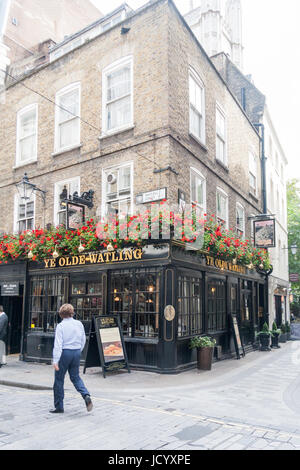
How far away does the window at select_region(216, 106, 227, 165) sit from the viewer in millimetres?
15156

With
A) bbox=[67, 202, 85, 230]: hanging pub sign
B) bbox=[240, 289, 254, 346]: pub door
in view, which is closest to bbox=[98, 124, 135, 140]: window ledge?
bbox=[67, 202, 85, 230]: hanging pub sign

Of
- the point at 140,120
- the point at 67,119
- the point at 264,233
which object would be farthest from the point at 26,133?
the point at 264,233

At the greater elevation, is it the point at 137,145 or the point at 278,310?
the point at 137,145

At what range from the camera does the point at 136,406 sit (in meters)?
6.92

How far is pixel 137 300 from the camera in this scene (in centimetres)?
1082

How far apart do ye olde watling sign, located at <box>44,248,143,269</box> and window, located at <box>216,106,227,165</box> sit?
599cm

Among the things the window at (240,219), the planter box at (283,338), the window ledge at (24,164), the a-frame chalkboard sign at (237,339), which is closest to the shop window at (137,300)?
the a-frame chalkboard sign at (237,339)

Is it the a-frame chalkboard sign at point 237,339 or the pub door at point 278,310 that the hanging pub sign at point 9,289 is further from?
the pub door at point 278,310

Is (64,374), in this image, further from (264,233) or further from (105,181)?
(264,233)

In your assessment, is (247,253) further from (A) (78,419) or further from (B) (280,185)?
(B) (280,185)

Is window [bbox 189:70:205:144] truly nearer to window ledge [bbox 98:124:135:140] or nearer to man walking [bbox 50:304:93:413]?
window ledge [bbox 98:124:135:140]

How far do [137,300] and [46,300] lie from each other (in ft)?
12.1

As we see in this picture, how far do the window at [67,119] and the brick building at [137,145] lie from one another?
1.4 inches

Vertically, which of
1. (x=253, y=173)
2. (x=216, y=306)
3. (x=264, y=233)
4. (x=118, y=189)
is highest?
(x=253, y=173)
